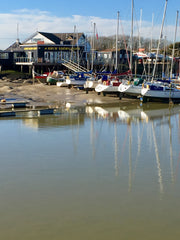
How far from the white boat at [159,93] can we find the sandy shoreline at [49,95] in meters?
2.37

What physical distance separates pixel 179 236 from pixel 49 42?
50876 millimetres

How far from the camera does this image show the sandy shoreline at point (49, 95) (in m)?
34.7

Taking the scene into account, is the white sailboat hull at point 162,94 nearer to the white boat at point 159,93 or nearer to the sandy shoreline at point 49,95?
the white boat at point 159,93

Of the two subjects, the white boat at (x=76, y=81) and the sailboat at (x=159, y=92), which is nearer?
the sailboat at (x=159, y=92)

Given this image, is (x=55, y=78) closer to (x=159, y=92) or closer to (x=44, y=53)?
(x=44, y=53)

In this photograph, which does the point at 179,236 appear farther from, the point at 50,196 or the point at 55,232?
the point at 50,196

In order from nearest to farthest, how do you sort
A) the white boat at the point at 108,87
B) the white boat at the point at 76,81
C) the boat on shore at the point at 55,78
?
1. the white boat at the point at 108,87
2. the white boat at the point at 76,81
3. the boat on shore at the point at 55,78

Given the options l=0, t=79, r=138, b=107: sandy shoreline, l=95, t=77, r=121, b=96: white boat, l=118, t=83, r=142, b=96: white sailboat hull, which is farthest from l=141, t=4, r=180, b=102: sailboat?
l=95, t=77, r=121, b=96: white boat

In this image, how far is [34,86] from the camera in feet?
141

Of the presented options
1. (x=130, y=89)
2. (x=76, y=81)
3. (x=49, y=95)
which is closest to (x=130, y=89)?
(x=130, y=89)

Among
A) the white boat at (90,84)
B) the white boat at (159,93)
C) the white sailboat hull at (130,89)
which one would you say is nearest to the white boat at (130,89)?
the white sailboat hull at (130,89)

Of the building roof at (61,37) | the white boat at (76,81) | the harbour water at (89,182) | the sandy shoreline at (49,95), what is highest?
the building roof at (61,37)

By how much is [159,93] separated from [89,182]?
23.7 metres

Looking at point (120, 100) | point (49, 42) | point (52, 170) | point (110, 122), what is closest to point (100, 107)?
point (120, 100)
